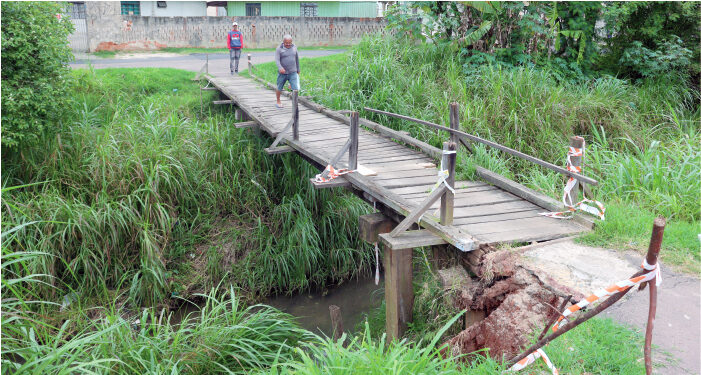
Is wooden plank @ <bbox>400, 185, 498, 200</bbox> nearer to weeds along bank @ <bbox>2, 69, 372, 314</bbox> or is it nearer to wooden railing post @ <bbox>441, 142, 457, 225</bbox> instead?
wooden railing post @ <bbox>441, 142, 457, 225</bbox>

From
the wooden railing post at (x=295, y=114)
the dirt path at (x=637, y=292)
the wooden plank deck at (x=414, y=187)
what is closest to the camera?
the dirt path at (x=637, y=292)

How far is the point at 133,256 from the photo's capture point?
27.4ft

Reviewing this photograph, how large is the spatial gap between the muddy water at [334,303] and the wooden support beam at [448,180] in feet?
10.6

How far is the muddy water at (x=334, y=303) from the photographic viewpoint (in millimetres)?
7891

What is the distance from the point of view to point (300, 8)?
1061 inches

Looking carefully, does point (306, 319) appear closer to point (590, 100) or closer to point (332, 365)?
point (332, 365)

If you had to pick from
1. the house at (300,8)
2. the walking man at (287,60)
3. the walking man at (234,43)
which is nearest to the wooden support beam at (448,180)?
the walking man at (287,60)

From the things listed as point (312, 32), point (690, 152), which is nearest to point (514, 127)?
point (690, 152)

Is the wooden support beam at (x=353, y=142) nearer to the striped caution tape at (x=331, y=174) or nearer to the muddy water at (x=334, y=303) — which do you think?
the striped caution tape at (x=331, y=174)

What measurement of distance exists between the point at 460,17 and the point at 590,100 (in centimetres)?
324

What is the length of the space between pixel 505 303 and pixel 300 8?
25.1 m

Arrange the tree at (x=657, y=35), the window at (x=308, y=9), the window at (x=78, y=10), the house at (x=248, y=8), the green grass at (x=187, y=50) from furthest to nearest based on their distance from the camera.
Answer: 1. the window at (x=308, y=9)
2. the house at (x=248, y=8)
3. the window at (x=78, y=10)
4. the green grass at (x=187, y=50)
5. the tree at (x=657, y=35)

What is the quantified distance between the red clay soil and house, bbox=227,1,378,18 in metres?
23.6

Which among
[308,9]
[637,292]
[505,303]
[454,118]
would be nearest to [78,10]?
[308,9]
